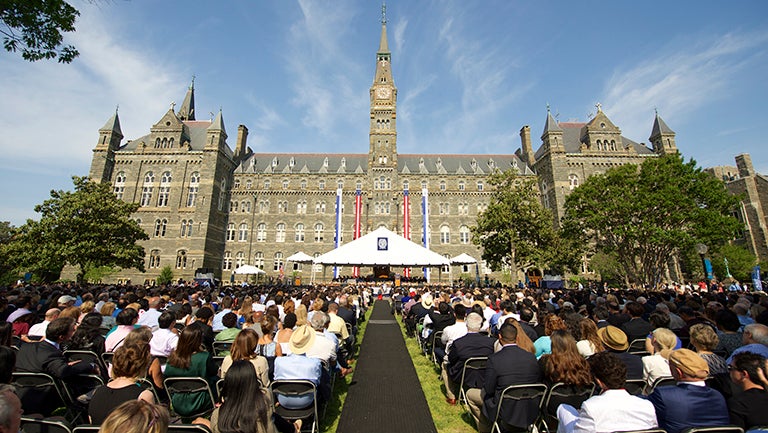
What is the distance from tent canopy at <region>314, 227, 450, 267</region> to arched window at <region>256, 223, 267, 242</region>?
27975mm

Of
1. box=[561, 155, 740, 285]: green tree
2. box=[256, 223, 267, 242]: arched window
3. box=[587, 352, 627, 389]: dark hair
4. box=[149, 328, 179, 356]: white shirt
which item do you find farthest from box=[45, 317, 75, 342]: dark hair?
box=[256, 223, 267, 242]: arched window

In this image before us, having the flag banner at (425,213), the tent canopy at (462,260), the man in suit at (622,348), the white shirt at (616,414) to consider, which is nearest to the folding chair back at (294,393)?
the white shirt at (616,414)

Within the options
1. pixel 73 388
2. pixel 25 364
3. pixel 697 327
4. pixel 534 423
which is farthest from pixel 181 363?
pixel 697 327

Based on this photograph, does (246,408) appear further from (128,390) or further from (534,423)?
(534,423)

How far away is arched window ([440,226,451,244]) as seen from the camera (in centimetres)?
4600

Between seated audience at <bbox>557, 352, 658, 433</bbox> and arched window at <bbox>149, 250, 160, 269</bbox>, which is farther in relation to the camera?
arched window at <bbox>149, 250, 160, 269</bbox>

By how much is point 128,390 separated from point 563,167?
47743 mm

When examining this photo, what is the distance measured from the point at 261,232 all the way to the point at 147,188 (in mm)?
14965

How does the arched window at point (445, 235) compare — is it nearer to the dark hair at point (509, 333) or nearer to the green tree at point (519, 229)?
the green tree at point (519, 229)

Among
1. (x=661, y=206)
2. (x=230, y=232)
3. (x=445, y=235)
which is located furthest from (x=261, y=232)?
(x=661, y=206)

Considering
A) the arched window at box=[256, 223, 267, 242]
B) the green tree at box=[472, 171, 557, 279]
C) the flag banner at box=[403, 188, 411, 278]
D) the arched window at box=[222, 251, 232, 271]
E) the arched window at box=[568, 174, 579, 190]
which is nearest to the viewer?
the green tree at box=[472, 171, 557, 279]

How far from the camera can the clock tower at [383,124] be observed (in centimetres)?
4684

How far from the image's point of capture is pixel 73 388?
457cm

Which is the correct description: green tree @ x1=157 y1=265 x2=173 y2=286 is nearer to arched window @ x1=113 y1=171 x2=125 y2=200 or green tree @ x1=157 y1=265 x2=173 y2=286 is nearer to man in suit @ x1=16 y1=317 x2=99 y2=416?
arched window @ x1=113 y1=171 x2=125 y2=200
